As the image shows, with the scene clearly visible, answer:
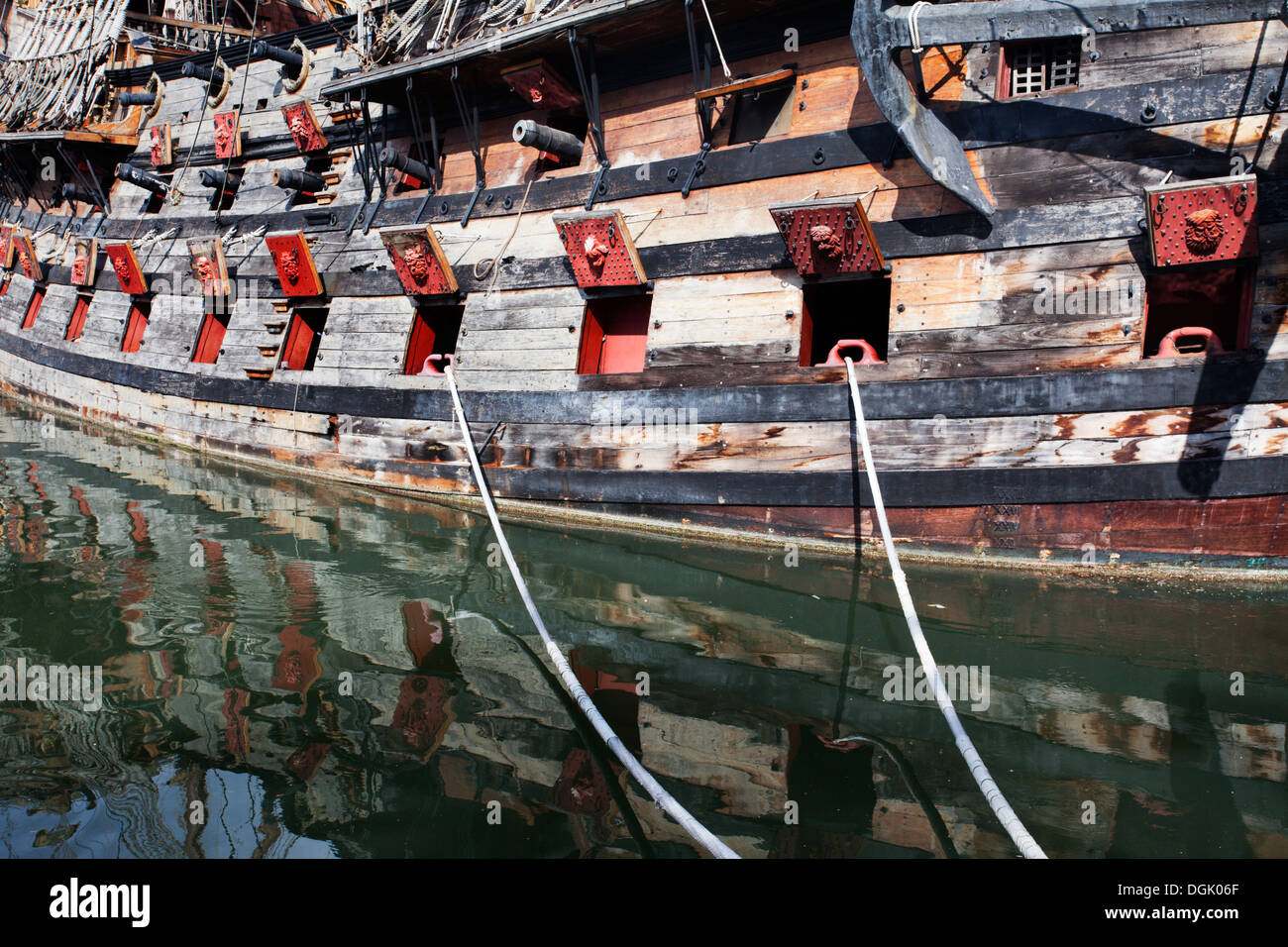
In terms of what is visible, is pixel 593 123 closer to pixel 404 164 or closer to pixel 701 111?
pixel 701 111

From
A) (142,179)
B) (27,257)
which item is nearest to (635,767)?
(142,179)

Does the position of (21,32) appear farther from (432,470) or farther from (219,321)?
(432,470)

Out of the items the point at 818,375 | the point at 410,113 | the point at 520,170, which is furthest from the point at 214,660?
the point at 410,113

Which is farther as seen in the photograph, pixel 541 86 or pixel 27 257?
pixel 27 257

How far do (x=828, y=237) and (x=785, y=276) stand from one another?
73cm

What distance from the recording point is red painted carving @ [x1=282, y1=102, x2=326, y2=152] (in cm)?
1359

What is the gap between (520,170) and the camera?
1105cm

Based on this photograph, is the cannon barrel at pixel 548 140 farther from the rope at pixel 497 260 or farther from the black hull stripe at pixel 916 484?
the black hull stripe at pixel 916 484

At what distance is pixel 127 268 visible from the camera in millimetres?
15102

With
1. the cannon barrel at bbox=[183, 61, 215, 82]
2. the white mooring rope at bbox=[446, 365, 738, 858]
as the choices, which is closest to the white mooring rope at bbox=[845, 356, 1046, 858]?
the white mooring rope at bbox=[446, 365, 738, 858]

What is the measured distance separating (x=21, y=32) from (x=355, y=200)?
15.8 m

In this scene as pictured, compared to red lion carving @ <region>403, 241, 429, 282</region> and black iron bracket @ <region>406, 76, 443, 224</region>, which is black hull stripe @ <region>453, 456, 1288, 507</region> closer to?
red lion carving @ <region>403, 241, 429, 282</region>

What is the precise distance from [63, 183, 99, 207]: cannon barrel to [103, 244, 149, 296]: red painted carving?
357 centimetres

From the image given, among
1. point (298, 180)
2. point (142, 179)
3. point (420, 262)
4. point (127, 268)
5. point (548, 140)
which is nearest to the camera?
point (548, 140)
